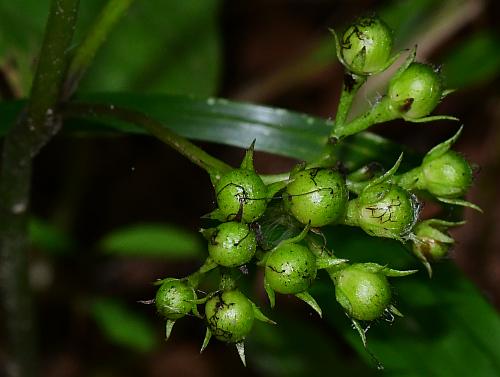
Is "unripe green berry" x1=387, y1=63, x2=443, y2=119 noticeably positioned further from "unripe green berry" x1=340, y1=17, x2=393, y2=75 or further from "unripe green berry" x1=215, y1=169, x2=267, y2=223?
"unripe green berry" x1=215, y1=169, x2=267, y2=223

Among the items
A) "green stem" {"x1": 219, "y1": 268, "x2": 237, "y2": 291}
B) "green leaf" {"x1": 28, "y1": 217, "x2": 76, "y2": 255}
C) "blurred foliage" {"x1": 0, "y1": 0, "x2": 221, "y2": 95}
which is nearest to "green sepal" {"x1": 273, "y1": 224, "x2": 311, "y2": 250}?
"green stem" {"x1": 219, "y1": 268, "x2": 237, "y2": 291}

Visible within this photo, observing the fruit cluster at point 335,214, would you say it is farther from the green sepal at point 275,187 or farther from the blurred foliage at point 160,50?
the blurred foliage at point 160,50

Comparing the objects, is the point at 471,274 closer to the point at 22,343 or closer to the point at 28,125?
the point at 22,343

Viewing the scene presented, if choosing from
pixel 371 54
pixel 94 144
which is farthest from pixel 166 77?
pixel 371 54

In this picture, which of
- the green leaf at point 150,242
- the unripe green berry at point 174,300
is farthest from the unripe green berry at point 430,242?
the green leaf at point 150,242

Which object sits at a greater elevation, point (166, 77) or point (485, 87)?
point (485, 87)

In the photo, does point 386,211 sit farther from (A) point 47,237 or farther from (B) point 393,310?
(A) point 47,237
